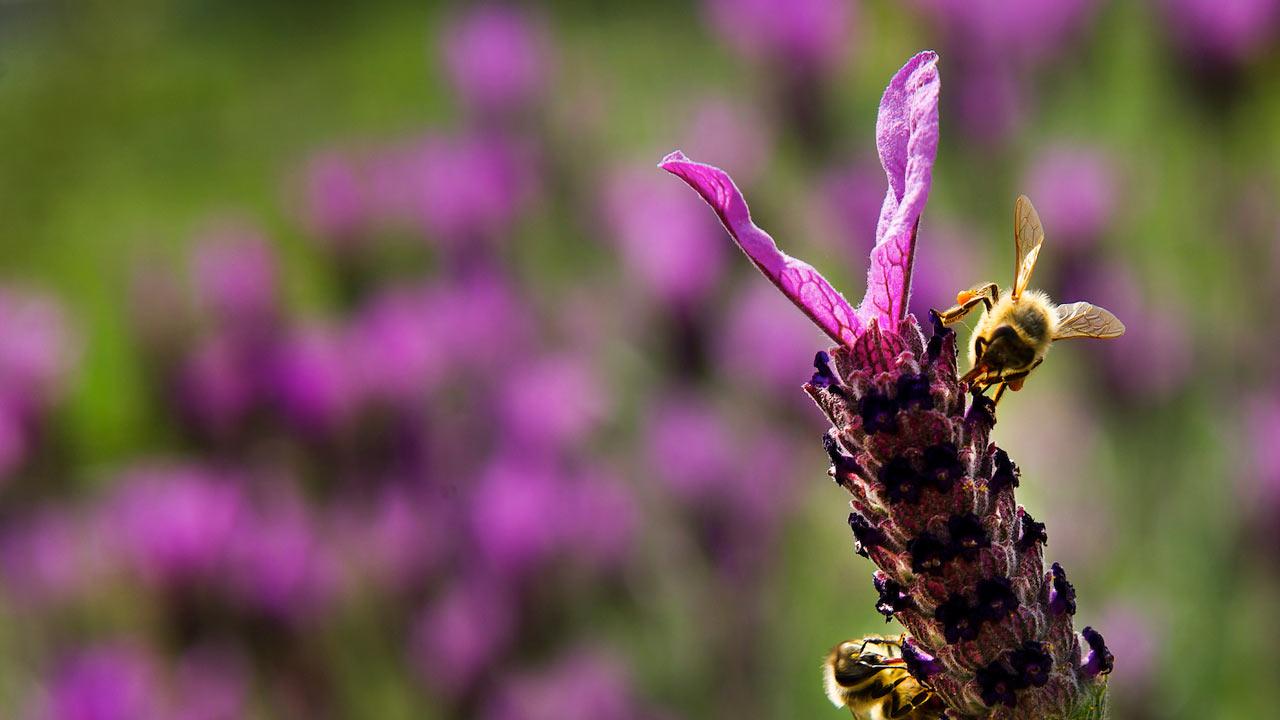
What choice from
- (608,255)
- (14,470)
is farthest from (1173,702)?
(14,470)

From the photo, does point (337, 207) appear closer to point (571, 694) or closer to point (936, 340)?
point (571, 694)

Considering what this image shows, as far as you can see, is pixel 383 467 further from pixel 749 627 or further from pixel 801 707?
pixel 801 707

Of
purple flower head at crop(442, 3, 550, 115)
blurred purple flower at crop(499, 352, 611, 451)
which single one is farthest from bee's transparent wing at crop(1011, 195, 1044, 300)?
purple flower head at crop(442, 3, 550, 115)

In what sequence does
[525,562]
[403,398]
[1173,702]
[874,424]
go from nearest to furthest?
[874,424]
[1173,702]
[525,562]
[403,398]

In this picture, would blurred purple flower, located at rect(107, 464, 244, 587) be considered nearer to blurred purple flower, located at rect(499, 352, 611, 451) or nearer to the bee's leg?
blurred purple flower, located at rect(499, 352, 611, 451)

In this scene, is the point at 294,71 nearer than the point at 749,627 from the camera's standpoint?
No

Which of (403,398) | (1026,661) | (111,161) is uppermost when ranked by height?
(111,161)

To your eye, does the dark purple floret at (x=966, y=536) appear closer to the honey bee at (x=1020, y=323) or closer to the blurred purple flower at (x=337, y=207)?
the honey bee at (x=1020, y=323)
